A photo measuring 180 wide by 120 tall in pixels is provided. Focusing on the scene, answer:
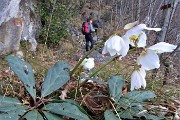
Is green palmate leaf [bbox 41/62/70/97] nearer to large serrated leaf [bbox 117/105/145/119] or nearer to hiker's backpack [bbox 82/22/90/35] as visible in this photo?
large serrated leaf [bbox 117/105/145/119]

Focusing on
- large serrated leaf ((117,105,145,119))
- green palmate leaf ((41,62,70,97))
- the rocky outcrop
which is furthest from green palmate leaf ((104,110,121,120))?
the rocky outcrop

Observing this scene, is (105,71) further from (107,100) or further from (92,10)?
(92,10)

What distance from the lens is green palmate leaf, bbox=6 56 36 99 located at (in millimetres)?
859

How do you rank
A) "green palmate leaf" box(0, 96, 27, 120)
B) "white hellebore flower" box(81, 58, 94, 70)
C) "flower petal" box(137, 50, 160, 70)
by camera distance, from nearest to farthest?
"green palmate leaf" box(0, 96, 27, 120)
"flower petal" box(137, 50, 160, 70)
"white hellebore flower" box(81, 58, 94, 70)

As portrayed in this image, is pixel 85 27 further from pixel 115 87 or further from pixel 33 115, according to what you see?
pixel 33 115

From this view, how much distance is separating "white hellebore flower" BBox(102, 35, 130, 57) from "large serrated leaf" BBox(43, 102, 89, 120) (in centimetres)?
16

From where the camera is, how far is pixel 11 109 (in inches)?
30.3

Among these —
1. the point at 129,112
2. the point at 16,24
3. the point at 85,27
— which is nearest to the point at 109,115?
the point at 129,112

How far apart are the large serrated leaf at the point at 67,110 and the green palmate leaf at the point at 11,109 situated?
0.06 metres

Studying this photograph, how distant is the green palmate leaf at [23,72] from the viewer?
859 millimetres

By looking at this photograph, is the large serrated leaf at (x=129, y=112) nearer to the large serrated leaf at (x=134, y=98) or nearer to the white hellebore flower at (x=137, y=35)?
the large serrated leaf at (x=134, y=98)

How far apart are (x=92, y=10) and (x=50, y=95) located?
11818 millimetres

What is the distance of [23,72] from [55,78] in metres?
0.09

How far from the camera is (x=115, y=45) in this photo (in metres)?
0.79
